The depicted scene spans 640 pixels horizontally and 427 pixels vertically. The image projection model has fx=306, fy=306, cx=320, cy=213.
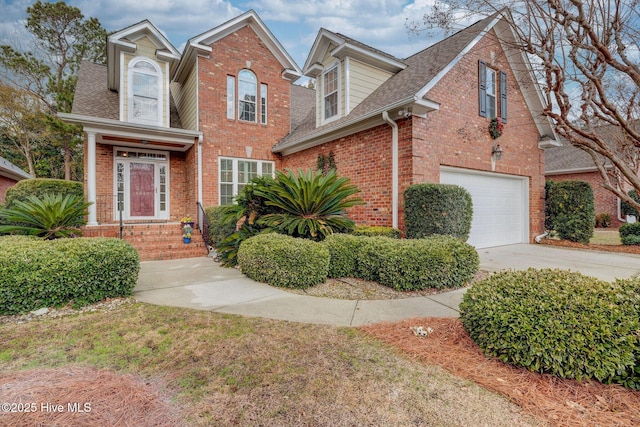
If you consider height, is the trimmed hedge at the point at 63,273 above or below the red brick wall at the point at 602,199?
below

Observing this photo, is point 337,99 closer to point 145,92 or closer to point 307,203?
point 307,203

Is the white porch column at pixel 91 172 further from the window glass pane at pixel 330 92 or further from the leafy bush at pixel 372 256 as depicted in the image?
the leafy bush at pixel 372 256

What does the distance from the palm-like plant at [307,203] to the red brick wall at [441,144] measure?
5.47ft

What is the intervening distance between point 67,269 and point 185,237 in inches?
194

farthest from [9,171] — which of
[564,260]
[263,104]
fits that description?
[564,260]

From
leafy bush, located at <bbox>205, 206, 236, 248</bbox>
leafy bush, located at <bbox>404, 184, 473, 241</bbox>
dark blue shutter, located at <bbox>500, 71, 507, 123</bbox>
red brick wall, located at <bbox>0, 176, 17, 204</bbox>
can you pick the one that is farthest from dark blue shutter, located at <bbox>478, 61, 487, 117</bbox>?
red brick wall, located at <bbox>0, 176, 17, 204</bbox>

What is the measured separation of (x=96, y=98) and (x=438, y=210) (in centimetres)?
1176

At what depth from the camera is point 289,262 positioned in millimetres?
4910

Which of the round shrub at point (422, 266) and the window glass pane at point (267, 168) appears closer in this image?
the round shrub at point (422, 266)

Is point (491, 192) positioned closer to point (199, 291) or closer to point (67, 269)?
point (199, 291)

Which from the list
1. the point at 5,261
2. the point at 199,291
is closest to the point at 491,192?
the point at 199,291

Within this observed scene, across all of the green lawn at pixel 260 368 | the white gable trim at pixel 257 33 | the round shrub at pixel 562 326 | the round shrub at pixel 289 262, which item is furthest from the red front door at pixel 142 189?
the round shrub at pixel 562 326

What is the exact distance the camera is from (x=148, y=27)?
31.6ft

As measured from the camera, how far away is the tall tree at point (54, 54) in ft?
53.0
